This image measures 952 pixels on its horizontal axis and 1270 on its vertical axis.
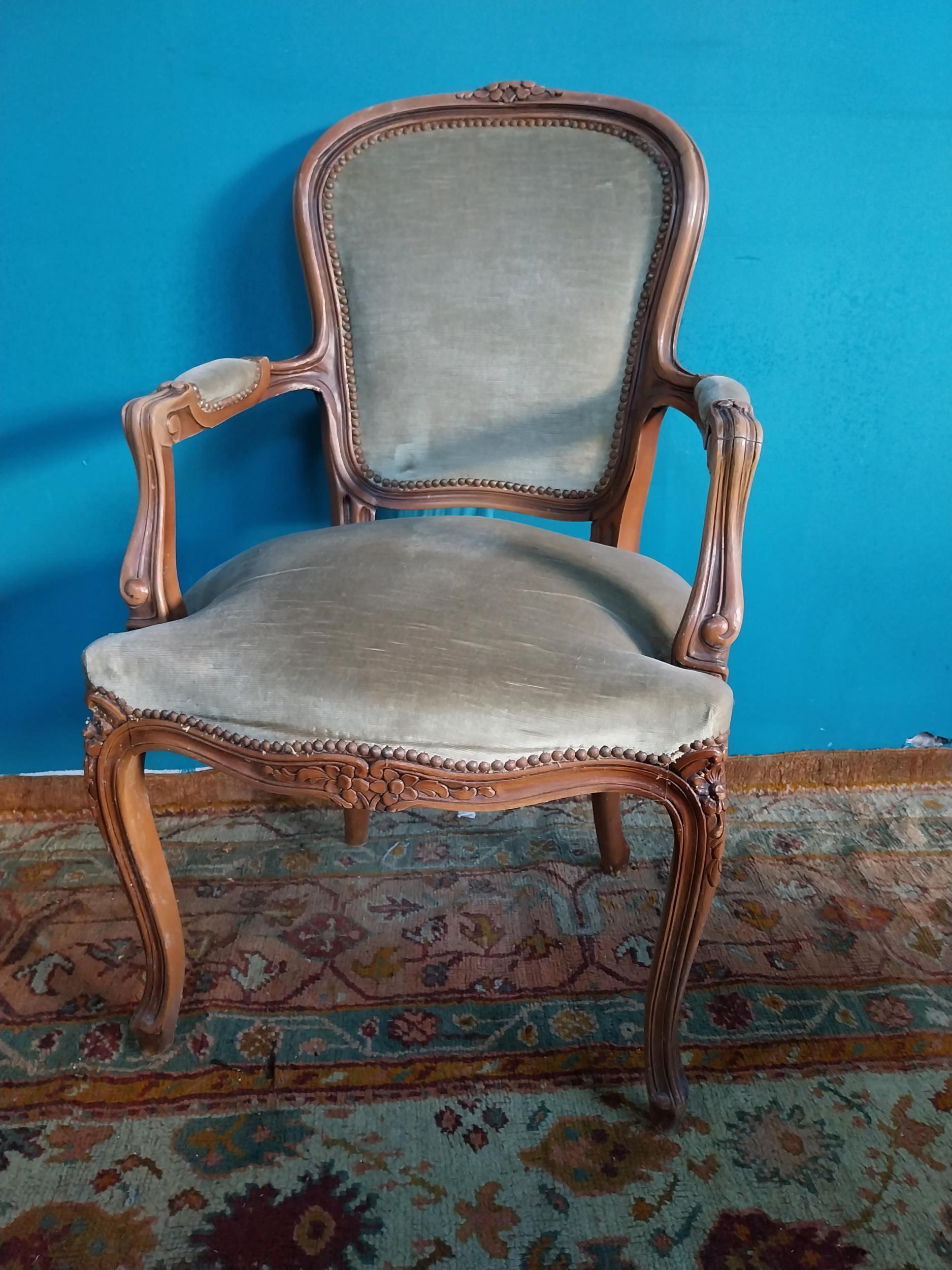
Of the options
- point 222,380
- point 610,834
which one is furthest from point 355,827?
point 222,380

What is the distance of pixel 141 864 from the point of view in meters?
0.97

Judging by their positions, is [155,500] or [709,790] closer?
[709,790]

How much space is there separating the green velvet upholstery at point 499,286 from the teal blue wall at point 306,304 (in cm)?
17

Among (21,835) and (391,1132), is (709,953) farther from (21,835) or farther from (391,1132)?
(21,835)

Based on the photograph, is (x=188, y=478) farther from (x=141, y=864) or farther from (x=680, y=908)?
(x=680, y=908)

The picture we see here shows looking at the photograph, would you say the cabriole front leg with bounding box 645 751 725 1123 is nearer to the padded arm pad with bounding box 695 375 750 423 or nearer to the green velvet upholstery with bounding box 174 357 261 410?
the padded arm pad with bounding box 695 375 750 423

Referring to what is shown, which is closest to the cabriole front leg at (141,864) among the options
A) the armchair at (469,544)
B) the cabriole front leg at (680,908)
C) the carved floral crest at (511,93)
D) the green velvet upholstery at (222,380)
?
the armchair at (469,544)

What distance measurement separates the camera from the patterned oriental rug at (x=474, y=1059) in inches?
33.4

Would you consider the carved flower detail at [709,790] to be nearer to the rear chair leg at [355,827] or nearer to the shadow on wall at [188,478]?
the rear chair leg at [355,827]

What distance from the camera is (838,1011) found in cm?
110

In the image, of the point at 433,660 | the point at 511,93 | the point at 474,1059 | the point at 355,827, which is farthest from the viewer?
the point at 355,827

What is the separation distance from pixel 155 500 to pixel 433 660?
382 mm

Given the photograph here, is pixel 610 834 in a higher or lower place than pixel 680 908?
lower

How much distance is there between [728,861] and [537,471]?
0.71 m
